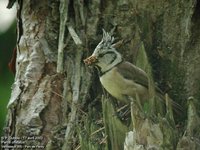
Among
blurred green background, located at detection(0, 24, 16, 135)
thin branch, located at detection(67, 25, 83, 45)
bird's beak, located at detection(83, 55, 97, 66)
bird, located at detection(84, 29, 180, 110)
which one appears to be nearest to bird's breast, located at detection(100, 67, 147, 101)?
bird, located at detection(84, 29, 180, 110)

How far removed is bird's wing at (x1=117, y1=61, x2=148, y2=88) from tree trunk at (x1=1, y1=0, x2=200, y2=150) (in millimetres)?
42

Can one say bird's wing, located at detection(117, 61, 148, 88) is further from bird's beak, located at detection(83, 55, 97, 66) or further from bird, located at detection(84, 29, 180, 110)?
bird's beak, located at detection(83, 55, 97, 66)

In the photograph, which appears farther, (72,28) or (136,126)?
(72,28)

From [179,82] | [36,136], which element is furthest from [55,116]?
[179,82]

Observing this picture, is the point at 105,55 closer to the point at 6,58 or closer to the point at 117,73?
the point at 117,73

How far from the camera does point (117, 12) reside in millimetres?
4906

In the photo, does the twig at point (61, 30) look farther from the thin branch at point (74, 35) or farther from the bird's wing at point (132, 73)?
the bird's wing at point (132, 73)

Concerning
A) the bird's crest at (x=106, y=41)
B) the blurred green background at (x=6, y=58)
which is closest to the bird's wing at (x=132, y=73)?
the bird's crest at (x=106, y=41)

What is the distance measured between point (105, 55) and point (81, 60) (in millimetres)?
282

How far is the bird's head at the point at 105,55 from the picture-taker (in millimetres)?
4680

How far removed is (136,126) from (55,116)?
100cm

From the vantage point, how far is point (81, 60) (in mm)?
4949

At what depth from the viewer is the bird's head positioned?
4.68m

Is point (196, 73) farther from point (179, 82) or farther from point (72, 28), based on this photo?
point (72, 28)
